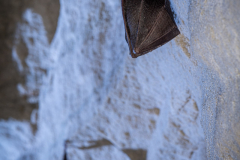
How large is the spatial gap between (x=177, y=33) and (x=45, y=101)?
0.64 m

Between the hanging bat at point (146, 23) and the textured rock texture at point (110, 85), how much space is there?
0.17 feet

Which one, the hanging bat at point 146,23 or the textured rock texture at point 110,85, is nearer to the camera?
the textured rock texture at point 110,85

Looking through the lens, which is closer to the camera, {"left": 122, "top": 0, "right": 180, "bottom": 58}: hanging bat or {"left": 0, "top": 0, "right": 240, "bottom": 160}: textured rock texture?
{"left": 0, "top": 0, "right": 240, "bottom": 160}: textured rock texture

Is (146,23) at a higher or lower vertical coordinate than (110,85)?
higher

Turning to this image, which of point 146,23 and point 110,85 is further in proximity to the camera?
point 110,85

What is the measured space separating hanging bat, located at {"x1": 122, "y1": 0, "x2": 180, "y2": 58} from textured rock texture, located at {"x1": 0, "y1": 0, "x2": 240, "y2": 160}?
0.05m

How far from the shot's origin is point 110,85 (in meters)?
1.12

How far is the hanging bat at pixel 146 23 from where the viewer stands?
29.0 inches

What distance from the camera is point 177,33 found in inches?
28.2

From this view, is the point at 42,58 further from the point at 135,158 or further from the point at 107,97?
the point at 135,158

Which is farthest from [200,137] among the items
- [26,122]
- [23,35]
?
[23,35]

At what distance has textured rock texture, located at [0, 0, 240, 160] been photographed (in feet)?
1.90

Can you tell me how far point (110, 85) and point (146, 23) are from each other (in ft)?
1.46

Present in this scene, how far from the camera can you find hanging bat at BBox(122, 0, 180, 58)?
2.41 feet
